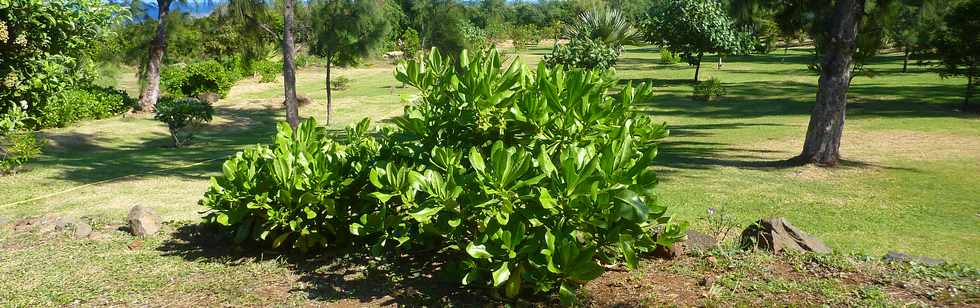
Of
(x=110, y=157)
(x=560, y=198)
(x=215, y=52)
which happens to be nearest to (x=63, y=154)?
(x=110, y=157)

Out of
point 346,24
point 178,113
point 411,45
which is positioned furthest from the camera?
point 411,45

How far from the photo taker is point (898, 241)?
7.30m

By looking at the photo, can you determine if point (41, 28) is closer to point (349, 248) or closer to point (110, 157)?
point (349, 248)

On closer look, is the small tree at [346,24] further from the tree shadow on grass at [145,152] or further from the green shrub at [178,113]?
the green shrub at [178,113]

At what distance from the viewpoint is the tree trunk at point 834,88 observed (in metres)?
11.8

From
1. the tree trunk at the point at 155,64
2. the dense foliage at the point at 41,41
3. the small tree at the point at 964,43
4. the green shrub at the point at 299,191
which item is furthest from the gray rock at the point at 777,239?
the tree trunk at the point at 155,64

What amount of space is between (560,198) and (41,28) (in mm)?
5827

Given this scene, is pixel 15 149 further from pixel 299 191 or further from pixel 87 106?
pixel 87 106

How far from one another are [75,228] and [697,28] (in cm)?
2892

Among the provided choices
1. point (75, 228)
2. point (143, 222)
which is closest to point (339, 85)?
point (75, 228)

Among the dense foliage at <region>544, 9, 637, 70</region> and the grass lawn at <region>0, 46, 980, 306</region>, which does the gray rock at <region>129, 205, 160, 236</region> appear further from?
the dense foliage at <region>544, 9, 637, 70</region>

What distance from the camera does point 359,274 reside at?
4660 mm

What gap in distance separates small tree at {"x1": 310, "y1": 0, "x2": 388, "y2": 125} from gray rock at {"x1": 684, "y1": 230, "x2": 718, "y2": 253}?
17.3 meters

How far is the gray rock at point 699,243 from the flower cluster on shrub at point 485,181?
266 millimetres
